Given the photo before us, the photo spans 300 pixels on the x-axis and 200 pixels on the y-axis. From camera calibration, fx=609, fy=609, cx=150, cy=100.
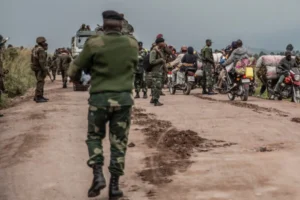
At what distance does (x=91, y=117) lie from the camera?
6148mm

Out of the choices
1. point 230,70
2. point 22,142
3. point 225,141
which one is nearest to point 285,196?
point 225,141

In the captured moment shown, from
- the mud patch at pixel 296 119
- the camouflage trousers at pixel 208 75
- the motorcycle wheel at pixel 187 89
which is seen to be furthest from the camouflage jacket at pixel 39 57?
the mud patch at pixel 296 119

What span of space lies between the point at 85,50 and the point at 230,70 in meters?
12.8

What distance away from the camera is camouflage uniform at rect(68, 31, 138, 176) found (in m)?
6.08

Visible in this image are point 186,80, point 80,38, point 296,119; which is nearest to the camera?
point 296,119

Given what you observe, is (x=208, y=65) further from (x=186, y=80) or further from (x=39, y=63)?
(x=39, y=63)

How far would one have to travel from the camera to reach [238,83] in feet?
59.1

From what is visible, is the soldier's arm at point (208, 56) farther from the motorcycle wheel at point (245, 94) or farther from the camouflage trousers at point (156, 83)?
the camouflage trousers at point (156, 83)

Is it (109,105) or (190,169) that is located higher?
(109,105)

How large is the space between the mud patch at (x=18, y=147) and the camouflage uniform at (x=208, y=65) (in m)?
11.2

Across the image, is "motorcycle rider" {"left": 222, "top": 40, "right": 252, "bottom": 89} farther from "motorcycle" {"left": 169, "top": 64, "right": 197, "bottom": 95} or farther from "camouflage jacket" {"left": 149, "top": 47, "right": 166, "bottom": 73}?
"camouflage jacket" {"left": 149, "top": 47, "right": 166, "bottom": 73}

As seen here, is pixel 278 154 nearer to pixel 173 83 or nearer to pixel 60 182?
pixel 60 182

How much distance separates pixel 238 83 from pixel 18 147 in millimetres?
9877

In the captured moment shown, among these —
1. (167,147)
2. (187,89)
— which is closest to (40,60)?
(187,89)
